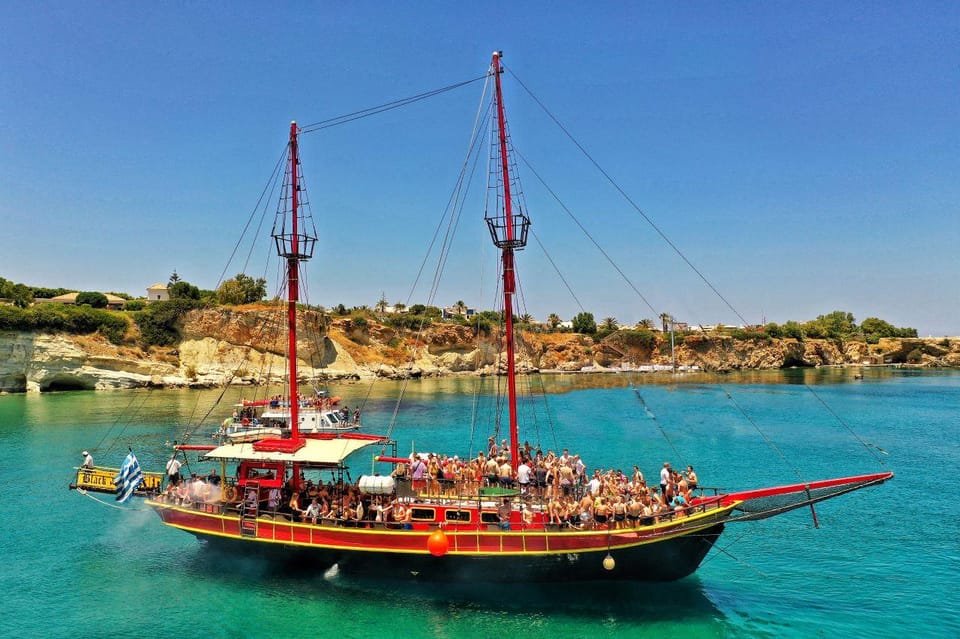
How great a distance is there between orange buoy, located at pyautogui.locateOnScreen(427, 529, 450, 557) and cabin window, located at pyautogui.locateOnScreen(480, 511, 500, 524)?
3.83 feet

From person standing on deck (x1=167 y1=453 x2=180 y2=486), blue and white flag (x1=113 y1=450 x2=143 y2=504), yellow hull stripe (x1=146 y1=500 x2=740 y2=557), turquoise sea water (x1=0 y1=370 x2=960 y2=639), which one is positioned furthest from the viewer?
person standing on deck (x1=167 y1=453 x2=180 y2=486)

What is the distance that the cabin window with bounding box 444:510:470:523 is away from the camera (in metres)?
16.0

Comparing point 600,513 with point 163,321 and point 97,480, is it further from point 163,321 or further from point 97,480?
point 163,321

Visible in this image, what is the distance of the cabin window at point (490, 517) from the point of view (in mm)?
15797

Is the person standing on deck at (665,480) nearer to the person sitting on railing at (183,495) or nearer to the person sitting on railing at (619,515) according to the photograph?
the person sitting on railing at (619,515)

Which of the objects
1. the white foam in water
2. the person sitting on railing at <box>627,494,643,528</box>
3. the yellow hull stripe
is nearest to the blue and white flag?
the yellow hull stripe

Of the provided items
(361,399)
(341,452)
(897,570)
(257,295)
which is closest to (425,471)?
(341,452)

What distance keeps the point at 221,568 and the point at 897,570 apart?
66.9 feet

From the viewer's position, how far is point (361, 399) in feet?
206

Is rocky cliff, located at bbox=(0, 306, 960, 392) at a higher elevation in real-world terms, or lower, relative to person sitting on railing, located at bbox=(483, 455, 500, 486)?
higher

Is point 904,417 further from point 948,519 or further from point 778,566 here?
point 778,566

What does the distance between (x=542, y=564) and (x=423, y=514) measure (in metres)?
3.46

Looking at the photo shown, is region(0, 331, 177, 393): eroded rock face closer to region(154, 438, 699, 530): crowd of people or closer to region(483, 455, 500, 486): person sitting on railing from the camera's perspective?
region(154, 438, 699, 530): crowd of people

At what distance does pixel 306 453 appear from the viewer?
1783cm
